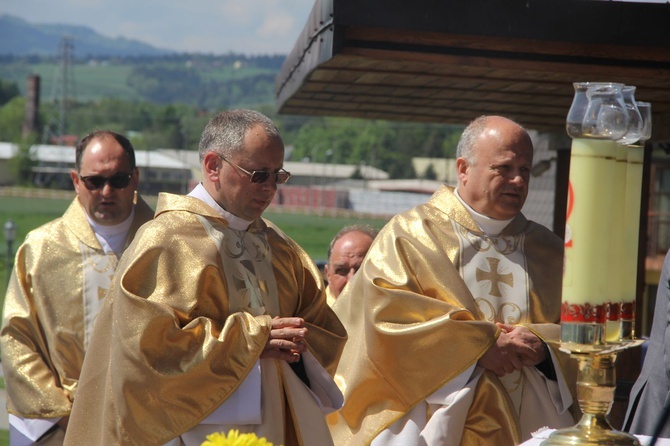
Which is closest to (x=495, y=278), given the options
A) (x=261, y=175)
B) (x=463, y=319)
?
(x=463, y=319)

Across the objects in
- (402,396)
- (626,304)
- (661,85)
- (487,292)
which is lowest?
(402,396)

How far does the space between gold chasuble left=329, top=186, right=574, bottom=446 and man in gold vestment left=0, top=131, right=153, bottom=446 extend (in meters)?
1.23

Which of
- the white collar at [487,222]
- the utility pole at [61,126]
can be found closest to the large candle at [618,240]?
the white collar at [487,222]

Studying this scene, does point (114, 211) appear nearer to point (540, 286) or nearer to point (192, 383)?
point (192, 383)

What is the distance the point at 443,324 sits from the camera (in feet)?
12.8

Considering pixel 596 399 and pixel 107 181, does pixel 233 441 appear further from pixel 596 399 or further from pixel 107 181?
pixel 107 181

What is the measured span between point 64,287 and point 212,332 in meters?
1.55

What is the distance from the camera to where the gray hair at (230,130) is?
3637 mm

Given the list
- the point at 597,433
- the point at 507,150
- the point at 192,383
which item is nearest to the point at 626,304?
the point at 597,433

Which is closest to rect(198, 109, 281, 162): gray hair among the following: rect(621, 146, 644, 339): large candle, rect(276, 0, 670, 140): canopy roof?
rect(276, 0, 670, 140): canopy roof

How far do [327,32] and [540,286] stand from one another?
1507 millimetres

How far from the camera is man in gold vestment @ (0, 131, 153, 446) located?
179 inches

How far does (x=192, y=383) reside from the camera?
3428 millimetres

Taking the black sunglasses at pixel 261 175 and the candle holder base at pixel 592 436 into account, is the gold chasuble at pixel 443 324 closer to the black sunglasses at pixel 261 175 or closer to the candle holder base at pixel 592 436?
the black sunglasses at pixel 261 175
